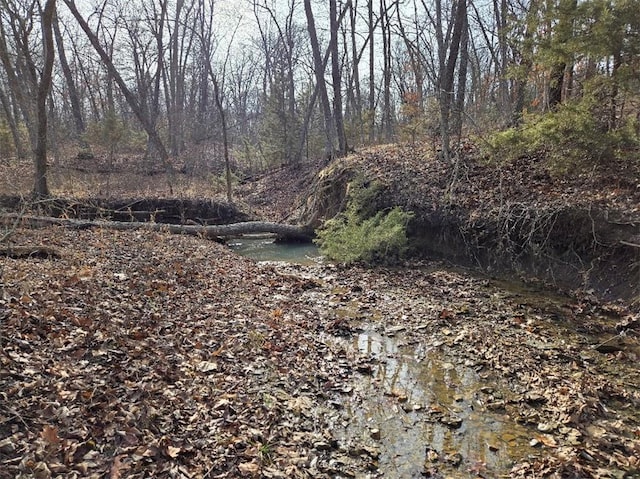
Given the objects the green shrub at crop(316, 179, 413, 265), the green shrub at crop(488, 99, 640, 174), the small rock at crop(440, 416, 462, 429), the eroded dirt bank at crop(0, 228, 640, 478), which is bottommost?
the small rock at crop(440, 416, 462, 429)

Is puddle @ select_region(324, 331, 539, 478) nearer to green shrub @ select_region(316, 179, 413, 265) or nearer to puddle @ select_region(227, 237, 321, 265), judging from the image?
green shrub @ select_region(316, 179, 413, 265)

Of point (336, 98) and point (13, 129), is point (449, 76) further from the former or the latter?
point (13, 129)

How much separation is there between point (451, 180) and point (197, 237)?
8268mm

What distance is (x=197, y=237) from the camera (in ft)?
46.4

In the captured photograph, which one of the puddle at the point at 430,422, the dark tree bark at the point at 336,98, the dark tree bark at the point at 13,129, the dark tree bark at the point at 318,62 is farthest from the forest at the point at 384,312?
the dark tree bark at the point at 13,129

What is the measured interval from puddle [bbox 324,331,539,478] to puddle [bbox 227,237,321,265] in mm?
7129

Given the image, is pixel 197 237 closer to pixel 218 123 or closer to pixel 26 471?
pixel 26 471

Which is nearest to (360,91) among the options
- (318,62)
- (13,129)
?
(318,62)

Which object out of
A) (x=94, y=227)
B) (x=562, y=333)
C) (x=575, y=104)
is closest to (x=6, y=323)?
(x=562, y=333)

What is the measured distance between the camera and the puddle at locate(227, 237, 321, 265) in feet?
43.4

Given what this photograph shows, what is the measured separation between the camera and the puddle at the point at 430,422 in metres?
4.02

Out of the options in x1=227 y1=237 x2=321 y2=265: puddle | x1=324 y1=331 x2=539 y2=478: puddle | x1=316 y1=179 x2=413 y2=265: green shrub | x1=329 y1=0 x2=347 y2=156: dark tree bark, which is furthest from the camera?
x1=329 y1=0 x2=347 y2=156: dark tree bark

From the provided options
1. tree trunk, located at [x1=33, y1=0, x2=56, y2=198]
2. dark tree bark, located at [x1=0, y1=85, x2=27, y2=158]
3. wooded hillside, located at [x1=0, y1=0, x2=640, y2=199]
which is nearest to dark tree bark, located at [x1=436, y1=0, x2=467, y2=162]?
wooded hillside, located at [x1=0, y1=0, x2=640, y2=199]

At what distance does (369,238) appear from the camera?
11281mm
